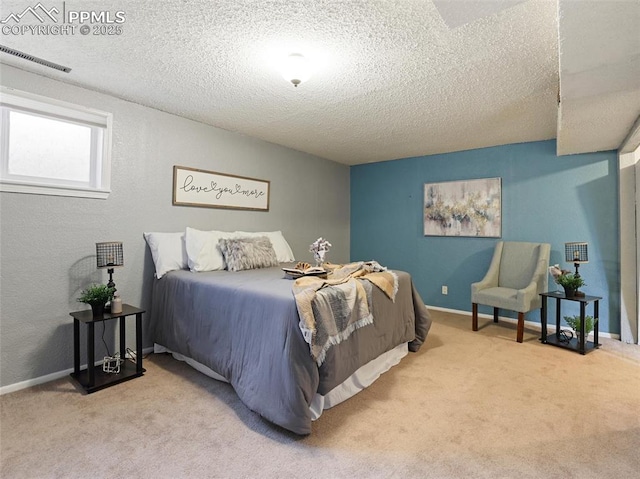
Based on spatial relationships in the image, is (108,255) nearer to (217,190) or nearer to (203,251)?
(203,251)

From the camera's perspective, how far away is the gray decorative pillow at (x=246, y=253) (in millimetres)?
3197

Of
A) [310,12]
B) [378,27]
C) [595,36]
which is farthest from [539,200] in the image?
[310,12]

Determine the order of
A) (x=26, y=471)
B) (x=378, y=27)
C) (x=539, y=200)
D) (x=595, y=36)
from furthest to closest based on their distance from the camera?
(x=539, y=200) < (x=378, y=27) < (x=26, y=471) < (x=595, y=36)

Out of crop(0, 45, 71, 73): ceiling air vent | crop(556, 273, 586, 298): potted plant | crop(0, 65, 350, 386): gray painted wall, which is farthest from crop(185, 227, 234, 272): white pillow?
crop(556, 273, 586, 298): potted plant

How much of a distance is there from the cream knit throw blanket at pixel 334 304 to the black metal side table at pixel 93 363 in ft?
4.71

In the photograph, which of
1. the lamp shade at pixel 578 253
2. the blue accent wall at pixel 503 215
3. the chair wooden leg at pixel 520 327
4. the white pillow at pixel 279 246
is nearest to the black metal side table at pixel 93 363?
the white pillow at pixel 279 246

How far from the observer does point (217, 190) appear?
3.72 metres

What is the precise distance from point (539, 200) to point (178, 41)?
4.11 m

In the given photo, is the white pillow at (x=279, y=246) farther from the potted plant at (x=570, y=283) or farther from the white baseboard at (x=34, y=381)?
the potted plant at (x=570, y=283)

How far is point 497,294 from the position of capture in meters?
3.62

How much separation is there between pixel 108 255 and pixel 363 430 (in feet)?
7.39

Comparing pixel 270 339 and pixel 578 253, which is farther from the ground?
pixel 578 253

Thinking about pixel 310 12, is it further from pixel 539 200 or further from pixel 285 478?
pixel 539 200

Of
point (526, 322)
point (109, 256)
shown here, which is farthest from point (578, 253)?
point (109, 256)
